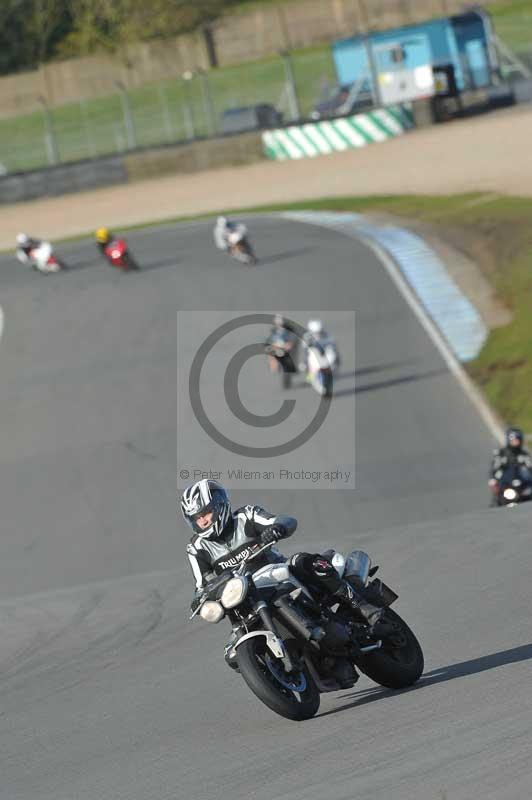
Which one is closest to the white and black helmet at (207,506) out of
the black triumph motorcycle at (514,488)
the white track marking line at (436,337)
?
the black triumph motorcycle at (514,488)

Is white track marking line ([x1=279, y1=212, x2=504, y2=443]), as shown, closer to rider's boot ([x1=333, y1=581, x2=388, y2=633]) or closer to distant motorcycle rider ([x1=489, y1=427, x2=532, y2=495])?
distant motorcycle rider ([x1=489, y1=427, x2=532, y2=495])

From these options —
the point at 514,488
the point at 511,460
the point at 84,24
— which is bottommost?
the point at 514,488

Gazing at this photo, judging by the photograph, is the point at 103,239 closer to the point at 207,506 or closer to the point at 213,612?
the point at 207,506

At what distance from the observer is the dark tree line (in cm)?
7238

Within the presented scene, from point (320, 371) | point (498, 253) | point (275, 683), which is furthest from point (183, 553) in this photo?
point (498, 253)

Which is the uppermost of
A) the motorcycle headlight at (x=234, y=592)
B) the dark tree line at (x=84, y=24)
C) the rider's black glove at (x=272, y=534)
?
the dark tree line at (x=84, y=24)

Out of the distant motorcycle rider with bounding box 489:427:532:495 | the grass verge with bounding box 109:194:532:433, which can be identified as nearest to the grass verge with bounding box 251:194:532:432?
the grass verge with bounding box 109:194:532:433

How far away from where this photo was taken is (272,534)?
717 centimetres

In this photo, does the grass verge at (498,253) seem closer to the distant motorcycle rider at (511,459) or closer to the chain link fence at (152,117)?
the distant motorcycle rider at (511,459)

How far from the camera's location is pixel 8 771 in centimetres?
720

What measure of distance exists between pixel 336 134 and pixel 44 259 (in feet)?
52.9

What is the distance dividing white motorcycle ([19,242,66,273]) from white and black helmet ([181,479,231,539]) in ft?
93.6

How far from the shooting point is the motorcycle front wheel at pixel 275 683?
668 cm

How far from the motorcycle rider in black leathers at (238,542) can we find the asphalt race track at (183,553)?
2.00ft
